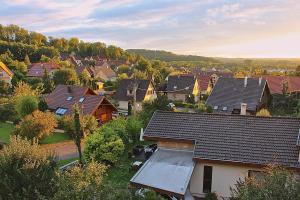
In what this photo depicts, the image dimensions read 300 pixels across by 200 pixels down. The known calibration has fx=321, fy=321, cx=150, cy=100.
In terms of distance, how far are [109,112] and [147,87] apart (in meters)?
15.5

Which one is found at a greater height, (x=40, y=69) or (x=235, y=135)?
(x=40, y=69)

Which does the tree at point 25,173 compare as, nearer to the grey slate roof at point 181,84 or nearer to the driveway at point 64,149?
the driveway at point 64,149

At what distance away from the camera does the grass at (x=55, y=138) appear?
111 ft

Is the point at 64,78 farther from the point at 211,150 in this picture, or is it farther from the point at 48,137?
the point at 211,150

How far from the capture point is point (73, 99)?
43.7m

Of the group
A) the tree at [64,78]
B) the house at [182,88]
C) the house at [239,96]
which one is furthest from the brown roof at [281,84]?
the tree at [64,78]

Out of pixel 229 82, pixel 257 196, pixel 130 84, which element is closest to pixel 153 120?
pixel 257 196

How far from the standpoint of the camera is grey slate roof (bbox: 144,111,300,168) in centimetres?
1816

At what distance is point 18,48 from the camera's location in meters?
122

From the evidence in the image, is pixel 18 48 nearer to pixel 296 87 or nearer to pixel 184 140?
pixel 296 87

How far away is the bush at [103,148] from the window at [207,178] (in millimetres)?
7979

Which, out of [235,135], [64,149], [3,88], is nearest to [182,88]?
[3,88]

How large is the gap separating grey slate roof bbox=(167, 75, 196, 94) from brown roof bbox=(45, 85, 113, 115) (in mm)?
26041

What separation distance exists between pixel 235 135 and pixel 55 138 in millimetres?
22225
